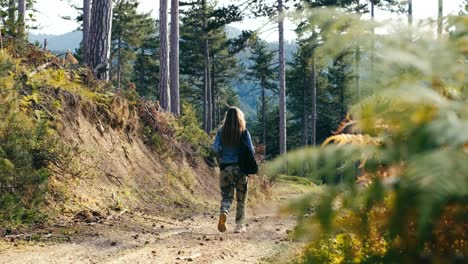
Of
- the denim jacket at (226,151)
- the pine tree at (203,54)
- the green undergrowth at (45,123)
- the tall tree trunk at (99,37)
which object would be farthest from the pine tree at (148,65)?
the denim jacket at (226,151)

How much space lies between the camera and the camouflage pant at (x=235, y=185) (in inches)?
345

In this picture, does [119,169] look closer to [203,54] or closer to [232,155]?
[232,155]

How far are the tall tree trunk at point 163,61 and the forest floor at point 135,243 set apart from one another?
12.8 meters

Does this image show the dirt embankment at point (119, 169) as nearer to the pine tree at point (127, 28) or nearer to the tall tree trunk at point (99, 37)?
the tall tree trunk at point (99, 37)

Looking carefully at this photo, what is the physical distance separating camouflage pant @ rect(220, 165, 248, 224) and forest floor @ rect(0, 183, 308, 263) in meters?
0.38

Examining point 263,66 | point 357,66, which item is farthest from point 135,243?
point 263,66

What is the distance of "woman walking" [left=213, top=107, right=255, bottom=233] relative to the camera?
858cm

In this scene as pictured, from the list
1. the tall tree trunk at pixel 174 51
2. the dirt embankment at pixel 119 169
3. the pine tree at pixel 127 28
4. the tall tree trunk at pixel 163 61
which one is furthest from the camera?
the pine tree at pixel 127 28

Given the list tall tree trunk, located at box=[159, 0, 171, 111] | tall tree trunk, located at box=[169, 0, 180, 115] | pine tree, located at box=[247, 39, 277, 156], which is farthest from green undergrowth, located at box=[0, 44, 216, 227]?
pine tree, located at box=[247, 39, 277, 156]

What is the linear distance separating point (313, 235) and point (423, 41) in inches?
23.8

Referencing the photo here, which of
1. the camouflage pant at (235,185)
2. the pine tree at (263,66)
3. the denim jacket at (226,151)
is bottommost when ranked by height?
the camouflage pant at (235,185)

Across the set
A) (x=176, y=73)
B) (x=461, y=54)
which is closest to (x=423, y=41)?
(x=461, y=54)

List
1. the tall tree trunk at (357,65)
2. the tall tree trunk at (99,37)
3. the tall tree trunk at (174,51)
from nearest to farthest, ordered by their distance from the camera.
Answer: the tall tree trunk at (357,65) < the tall tree trunk at (99,37) < the tall tree trunk at (174,51)

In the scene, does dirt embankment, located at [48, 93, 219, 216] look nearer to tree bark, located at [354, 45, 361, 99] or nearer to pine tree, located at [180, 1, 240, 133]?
tree bark, located at [354, 45, 361, 99]
